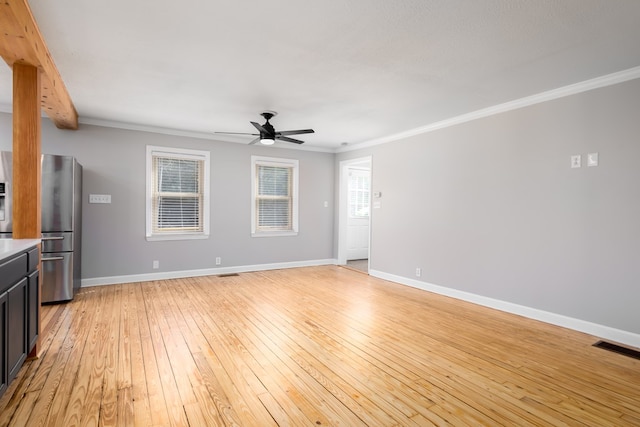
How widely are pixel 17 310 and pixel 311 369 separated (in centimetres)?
203

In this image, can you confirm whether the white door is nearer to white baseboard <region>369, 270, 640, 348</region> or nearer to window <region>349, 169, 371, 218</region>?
window <region>349, 169, 371, 218</region>

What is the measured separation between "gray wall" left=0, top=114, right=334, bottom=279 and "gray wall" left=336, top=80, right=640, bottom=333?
7.29ft

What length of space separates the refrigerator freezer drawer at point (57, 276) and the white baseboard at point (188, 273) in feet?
2.69

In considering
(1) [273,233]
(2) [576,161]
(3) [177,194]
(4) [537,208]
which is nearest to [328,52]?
(2) [576,161]

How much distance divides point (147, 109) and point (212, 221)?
7.02ft

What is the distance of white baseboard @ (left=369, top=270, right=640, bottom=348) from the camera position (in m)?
3.03

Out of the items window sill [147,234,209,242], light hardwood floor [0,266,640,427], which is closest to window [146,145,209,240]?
window sill [147,234,209,242]

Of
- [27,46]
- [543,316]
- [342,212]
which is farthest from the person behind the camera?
[342,212]

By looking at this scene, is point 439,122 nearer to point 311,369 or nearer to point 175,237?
point 311,369

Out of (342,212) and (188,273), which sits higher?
(342,212)

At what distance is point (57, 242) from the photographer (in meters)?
4.05

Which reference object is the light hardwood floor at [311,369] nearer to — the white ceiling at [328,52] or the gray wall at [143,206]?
the gray wall at [143,206]

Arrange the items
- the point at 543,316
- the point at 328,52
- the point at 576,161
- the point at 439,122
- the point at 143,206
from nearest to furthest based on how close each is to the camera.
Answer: the point at 328,52
the point at 576,161
the point at 543,316
the point at 439,122
the point at 143,206

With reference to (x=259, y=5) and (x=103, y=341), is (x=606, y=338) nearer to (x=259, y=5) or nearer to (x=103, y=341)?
(x=259, y=5)
